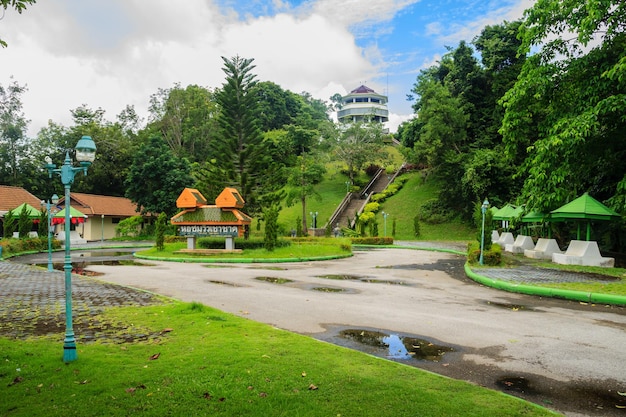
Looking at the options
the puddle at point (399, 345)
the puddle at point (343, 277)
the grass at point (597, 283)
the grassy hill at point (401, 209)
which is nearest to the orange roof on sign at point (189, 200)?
the grassy hill at point (401, 209)

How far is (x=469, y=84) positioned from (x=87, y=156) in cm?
3484

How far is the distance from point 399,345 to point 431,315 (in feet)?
6.56

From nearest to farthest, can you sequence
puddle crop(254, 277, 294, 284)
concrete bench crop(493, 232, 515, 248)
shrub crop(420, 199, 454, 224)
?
1. puddle crop(254, 277, 294, 284)
2. concrete bench crop(493, 232, 515, 248)
3. shrub crop(420, 199, 454, 224)

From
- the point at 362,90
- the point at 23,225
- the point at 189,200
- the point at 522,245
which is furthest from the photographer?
the point at 362,90

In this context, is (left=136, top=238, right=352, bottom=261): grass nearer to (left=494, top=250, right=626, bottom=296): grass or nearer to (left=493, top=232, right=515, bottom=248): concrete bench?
(left=494, top=250, right=626, bottom=296): grass

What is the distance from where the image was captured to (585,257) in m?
14.5

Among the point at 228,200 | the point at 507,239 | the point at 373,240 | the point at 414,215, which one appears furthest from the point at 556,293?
the point at 414,215

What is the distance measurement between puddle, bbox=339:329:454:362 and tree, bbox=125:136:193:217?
99.5 ft

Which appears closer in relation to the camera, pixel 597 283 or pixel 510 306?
pixel 510 306

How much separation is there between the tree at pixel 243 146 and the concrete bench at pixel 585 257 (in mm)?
15272

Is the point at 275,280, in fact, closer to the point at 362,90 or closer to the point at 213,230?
the point at 213,230

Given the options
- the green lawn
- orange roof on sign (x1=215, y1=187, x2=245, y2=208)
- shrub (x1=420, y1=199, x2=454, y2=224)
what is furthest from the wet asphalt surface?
shrub (x1=420, y1=199, x2=454, y2=224)

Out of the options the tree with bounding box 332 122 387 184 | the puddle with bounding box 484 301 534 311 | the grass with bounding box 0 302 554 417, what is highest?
the tree with bounding box 332 122 387 184

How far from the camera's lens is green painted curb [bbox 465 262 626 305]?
28.3 ft
